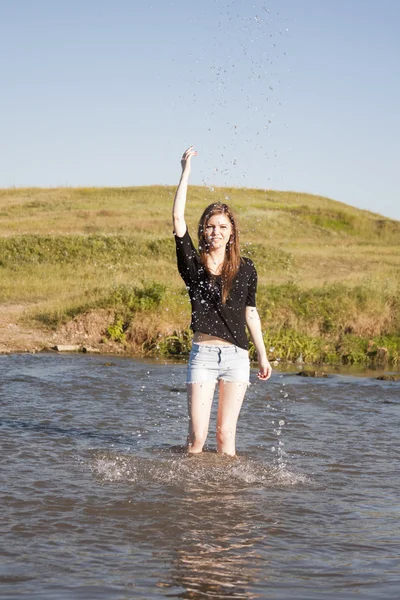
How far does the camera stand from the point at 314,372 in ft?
44.5

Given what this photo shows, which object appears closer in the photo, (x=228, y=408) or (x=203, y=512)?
(x=203, y=512)

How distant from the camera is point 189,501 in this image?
654 centimetres

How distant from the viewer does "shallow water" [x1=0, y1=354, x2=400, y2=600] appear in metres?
4.99

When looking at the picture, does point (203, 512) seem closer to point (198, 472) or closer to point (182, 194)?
point (198, 472)

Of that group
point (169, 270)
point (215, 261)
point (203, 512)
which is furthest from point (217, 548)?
point (169, 270)

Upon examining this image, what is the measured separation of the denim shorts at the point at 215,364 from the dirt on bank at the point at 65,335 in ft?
28.5

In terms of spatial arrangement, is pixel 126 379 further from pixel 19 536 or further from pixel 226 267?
pixel 19 536

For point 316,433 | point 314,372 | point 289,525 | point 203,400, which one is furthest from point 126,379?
point 289,525

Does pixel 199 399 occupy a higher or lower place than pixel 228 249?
lower

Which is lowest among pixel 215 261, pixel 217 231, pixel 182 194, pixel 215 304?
pixel 215 304

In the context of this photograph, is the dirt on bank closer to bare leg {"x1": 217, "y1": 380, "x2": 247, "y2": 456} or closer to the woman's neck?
bare leg {"x1": 217, "y1": 380, "x2": 247, "y2": 456}

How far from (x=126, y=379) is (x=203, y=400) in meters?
5.80

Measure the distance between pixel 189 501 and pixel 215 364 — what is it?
3.32 feet

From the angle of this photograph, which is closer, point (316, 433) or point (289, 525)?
point (289, 525)
